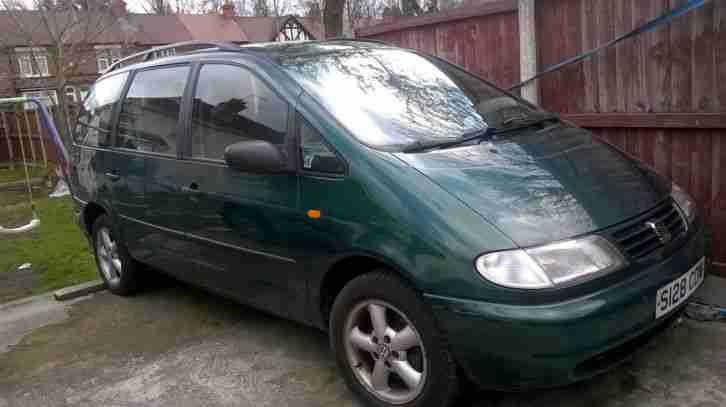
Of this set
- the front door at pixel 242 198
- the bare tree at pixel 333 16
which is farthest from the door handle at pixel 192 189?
the bare tree at pixel 333 16

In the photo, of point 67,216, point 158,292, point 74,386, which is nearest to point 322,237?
point 74,386

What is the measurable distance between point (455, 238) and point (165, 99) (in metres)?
2.53

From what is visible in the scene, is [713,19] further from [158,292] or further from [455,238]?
[158,292]

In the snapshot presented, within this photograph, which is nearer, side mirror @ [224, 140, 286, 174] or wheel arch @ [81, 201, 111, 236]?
side mirror @ [224, 140, 286, 174]

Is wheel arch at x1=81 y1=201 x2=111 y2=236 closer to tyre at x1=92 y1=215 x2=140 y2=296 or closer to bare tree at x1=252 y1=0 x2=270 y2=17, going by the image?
tyre at x1=92 y1=215 x2=140 y2=296

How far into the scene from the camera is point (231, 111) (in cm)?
379

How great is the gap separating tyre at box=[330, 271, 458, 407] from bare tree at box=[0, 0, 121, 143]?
1384cm

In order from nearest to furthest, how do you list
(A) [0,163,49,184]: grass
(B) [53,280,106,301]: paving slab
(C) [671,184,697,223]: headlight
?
(C) [671,184,697,223]: headlight, (B) [53,280,106,301]: paving slab, (A) [0,163,49,184]: grass

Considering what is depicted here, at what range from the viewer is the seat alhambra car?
2.60 meters

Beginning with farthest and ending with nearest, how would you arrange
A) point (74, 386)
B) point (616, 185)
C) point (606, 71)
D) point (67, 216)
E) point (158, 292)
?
1. point (67, 216)
2. point (158, 292)
3. point (606, 71)
4. point (74, 386)
5. point (616, 185)

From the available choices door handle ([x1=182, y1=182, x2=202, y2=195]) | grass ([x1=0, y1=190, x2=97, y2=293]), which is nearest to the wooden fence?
door handle ([x1=182, y1=182, x2=202, y2=195])

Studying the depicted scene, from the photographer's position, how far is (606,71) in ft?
15.8

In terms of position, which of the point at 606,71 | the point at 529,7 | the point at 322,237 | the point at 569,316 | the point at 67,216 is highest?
the point at 529,7

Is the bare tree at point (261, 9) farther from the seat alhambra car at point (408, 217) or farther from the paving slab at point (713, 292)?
the paving slab at point (713, 292)
